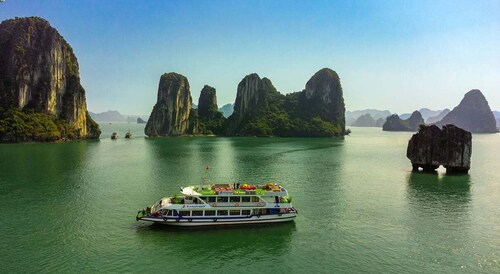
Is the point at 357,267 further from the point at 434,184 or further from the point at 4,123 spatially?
the point at 4,123

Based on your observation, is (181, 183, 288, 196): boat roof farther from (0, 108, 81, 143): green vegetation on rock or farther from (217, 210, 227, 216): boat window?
(0, 108, 81, 143): green vegetation on rock

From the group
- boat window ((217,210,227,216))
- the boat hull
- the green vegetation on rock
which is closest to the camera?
the boat hull

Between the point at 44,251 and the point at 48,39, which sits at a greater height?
the point at 48,39

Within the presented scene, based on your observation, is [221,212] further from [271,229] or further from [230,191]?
[271,229]

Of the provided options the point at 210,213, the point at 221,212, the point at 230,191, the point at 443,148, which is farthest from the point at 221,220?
the point at 443,148

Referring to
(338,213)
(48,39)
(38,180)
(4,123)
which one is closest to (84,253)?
(338,213)

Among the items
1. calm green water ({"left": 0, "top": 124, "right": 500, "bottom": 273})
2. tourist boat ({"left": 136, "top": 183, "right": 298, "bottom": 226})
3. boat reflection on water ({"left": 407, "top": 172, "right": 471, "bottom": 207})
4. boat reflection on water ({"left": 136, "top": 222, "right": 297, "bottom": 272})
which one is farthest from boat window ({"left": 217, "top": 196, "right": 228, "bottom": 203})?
boat reflection on water ({"left": 407, "top": 172, "right": 471, "bottom": 207})
